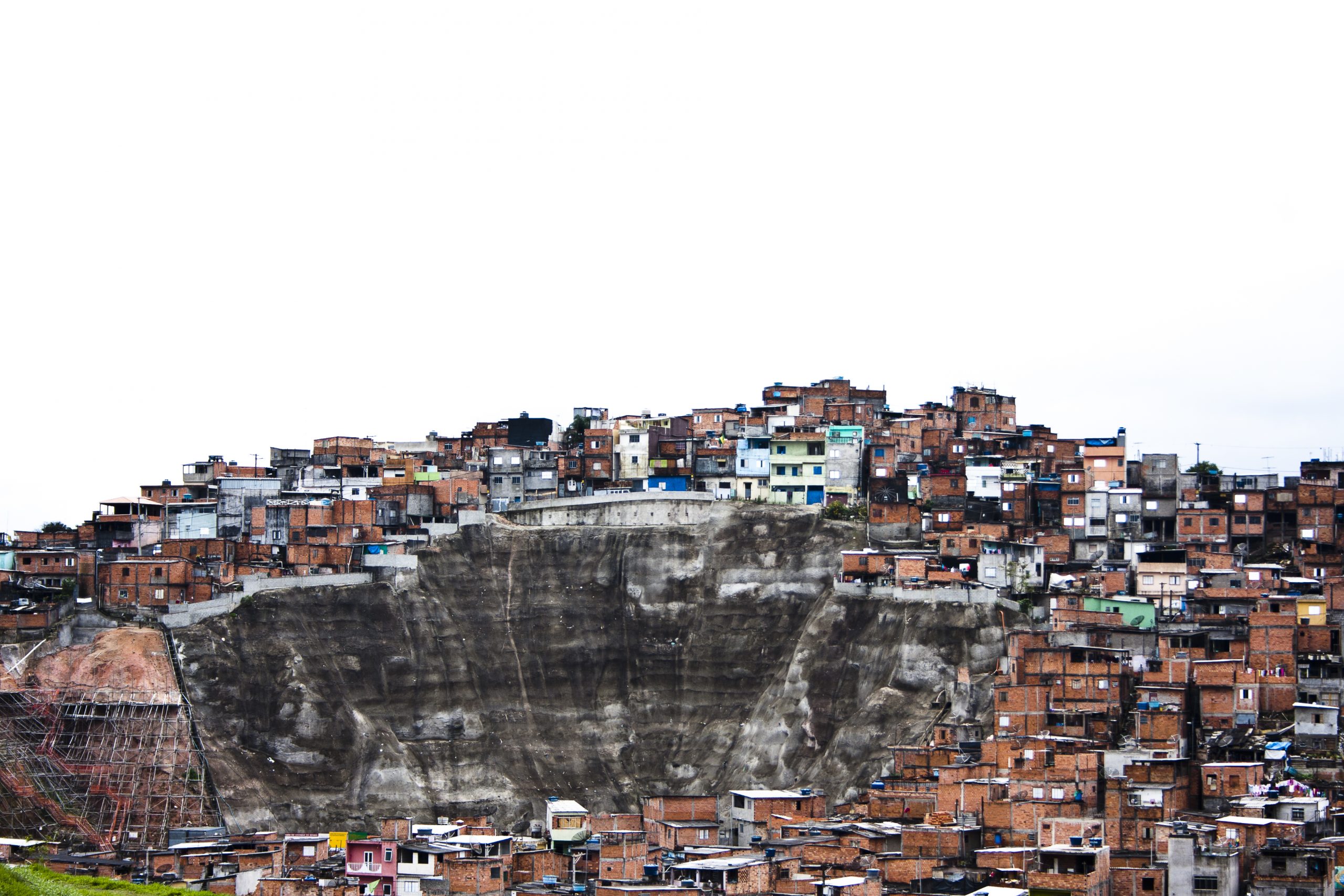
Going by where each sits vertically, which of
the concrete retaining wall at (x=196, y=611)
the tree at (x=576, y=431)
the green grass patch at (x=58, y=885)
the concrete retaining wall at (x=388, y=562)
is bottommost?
the green grass patch at (x=58, y=885)

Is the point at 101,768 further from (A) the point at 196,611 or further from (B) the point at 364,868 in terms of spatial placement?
(B) the point at 364,868

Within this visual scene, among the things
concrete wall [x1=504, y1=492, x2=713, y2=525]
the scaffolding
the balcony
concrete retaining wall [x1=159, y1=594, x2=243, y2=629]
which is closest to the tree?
concrete wall [x1=504, y1=492, x2=713, y2=525]

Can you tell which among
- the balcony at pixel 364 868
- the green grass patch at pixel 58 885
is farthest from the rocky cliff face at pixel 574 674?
the green grass patch at pixel 58 885

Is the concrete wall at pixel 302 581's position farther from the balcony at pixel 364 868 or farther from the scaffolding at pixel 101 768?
the balcony at pixel 364 868

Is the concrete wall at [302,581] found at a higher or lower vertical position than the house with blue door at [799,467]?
lower

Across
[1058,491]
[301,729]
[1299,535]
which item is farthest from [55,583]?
[1299,535]

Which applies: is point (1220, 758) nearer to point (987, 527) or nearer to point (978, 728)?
point (978, 728)

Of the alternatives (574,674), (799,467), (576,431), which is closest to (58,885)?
(574,674)

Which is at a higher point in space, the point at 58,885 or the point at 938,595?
the point at 938,595
